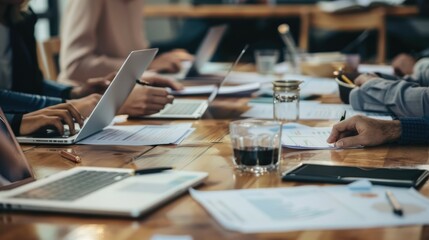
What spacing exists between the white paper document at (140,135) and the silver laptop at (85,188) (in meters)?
0.35

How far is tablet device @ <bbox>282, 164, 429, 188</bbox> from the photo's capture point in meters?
1.28

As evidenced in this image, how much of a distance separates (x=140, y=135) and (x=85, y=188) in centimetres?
61

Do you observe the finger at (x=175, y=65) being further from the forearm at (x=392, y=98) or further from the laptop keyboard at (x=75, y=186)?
the laptop keyboard at (x=75, y=186)

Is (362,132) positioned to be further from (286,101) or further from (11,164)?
(11,164)

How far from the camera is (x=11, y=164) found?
1340 mm

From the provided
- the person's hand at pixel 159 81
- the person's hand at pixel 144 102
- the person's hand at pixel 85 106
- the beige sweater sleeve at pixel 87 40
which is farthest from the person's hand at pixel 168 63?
the person's hand at pixel 85 106

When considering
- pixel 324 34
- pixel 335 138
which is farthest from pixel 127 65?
pixel 324 34

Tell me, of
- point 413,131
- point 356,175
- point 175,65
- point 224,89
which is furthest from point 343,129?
point 175,65

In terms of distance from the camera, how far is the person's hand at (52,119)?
5.70 ft

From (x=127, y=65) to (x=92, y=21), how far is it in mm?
1353

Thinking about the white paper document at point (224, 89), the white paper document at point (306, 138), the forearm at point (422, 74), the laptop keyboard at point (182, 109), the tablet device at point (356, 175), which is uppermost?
the tablet device at point (356, 175)

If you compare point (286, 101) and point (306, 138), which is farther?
point (286, 101)

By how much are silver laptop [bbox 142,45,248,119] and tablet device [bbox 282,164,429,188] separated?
2.45 ft

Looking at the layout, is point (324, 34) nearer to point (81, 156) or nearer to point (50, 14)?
point (50, 14)
